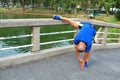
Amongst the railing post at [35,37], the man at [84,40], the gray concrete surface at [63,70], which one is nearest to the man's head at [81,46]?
the man at [84,40]

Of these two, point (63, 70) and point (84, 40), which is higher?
point (84, 40)

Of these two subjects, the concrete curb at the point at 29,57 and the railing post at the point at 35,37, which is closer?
the concrete curb at the point at 29,57

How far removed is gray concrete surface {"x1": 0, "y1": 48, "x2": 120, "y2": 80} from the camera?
16.5 feet

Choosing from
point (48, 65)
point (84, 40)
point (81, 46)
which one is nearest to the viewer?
point (81, 46)

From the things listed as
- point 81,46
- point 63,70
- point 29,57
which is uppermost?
point 81,46

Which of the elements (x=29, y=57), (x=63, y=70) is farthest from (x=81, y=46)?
(x=29, y=57)

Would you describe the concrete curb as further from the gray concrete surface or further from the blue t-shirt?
the blue t-shirt

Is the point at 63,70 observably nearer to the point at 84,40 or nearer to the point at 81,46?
the point at 81,46

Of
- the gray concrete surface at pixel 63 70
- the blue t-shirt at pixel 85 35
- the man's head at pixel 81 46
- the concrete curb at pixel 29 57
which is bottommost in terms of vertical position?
the gray concrete surface at pixel 63 70

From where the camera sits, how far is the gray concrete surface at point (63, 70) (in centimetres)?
502

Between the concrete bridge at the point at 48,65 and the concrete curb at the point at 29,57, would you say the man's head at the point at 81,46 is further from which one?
the concrete curb at the point at 29,57

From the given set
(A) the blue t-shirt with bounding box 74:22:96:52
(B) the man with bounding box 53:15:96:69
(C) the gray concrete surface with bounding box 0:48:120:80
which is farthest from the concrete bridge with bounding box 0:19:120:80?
(A) the blue t-shirt with bounding box 74:22:96:52

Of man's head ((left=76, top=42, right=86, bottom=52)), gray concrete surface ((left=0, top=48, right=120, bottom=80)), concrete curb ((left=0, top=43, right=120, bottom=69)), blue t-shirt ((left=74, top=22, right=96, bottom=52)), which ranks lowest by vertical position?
gray concrete surface ((left=0, top=48, right=120, bottom=80))

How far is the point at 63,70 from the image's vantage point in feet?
18.0
